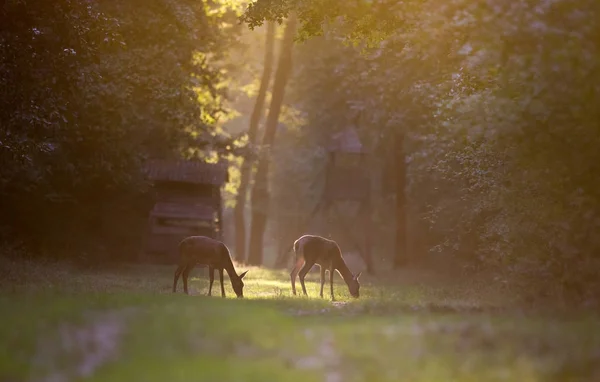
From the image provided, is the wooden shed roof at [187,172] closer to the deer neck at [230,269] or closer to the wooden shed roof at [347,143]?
the wooden shed roof at [347,143]

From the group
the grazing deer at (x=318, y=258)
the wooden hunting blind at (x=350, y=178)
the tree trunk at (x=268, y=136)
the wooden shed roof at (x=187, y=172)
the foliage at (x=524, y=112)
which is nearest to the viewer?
the foliage at (x=524, y=112)

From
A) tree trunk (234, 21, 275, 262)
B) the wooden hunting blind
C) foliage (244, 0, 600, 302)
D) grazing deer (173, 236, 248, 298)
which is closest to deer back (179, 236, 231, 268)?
grazing deer (173, 236, 248, 298)

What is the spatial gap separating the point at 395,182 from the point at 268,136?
822cm

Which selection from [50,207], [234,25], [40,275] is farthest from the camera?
[234,25]

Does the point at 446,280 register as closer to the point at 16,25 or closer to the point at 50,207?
the point at 50,207

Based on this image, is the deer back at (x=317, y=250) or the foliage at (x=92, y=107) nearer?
the foliage at (x=92, y=107)

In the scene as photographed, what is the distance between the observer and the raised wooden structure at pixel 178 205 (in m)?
38.6

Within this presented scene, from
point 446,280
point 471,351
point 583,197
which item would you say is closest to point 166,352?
point 471,351

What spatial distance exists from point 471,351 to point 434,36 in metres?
11.4


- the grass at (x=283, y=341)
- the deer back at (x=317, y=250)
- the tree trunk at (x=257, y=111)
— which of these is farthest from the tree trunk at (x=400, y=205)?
the grass at (x=283, y=341)

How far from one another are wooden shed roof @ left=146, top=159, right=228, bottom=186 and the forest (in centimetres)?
65

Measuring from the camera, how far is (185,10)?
28.5m

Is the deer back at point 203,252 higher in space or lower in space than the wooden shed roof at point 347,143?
lower

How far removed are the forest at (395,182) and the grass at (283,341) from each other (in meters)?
0.05
